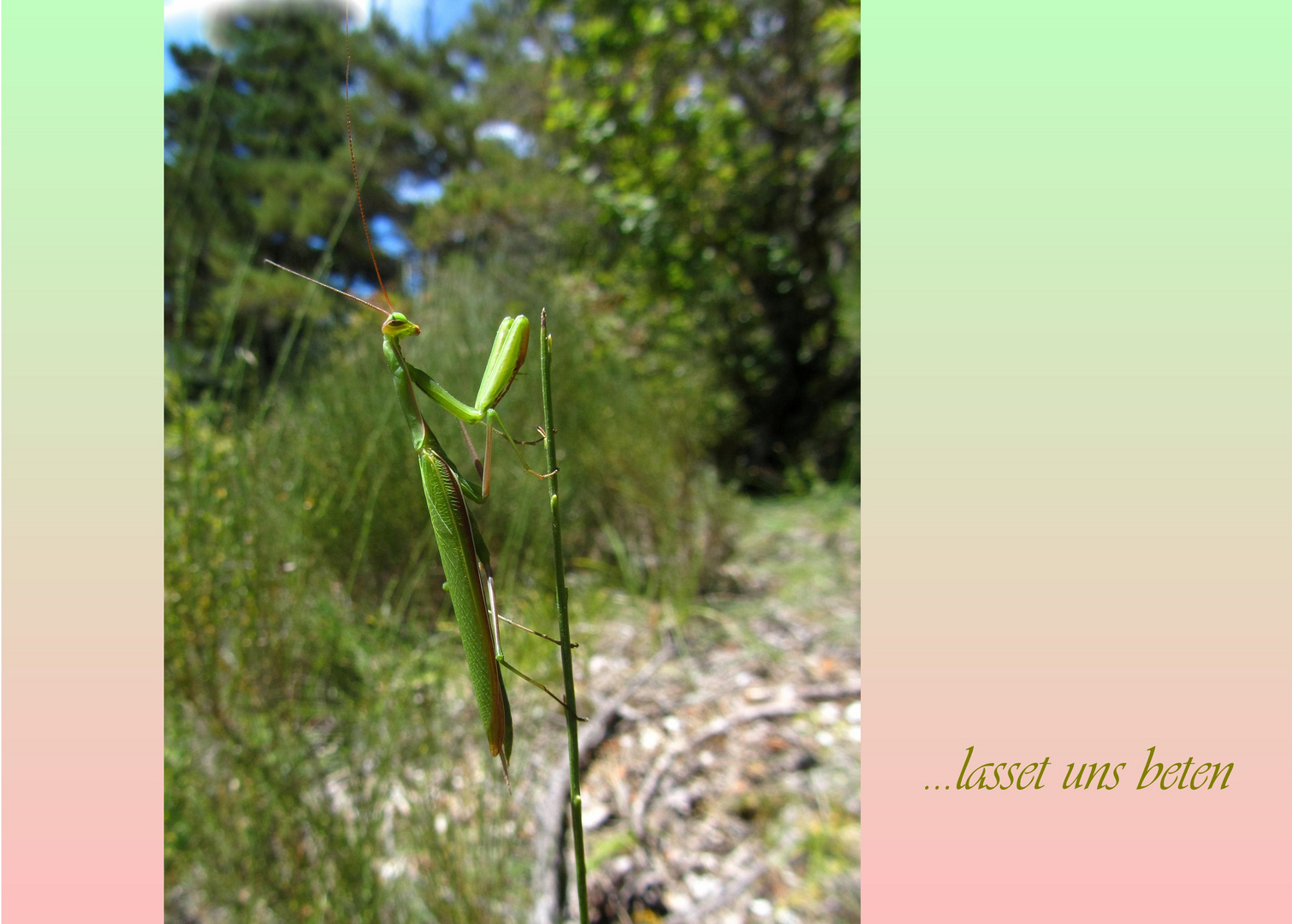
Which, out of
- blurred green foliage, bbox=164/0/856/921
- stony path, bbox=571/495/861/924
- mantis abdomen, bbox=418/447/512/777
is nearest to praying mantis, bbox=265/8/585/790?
mantis abdomen, bbox=418/447/512/777

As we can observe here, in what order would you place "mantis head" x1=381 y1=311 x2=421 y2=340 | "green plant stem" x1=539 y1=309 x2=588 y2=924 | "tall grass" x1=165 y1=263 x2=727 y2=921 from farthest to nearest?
1. "tall grass" x1=165 y1=263 x2=727 y2=921
2. "mantis head" x1=381 y1=311 x2=421 y2=340
3. "green plant stem" x1=539 y1=309 x2=588 y2=924

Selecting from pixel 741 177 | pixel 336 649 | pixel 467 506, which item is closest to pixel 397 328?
pixel 467 506

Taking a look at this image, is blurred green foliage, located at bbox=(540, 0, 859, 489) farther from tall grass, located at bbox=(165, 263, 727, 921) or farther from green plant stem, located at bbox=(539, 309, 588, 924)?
green plant stem, located at bbox=(539, 309, 588, 924)

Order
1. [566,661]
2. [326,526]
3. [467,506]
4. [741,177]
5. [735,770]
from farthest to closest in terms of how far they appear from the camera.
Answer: [741,177] → [735,770] → [326,526] → [467,506] → [566,661]

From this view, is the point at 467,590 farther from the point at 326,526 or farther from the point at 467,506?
the point at 326,526

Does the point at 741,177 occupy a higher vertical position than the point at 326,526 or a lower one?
higher

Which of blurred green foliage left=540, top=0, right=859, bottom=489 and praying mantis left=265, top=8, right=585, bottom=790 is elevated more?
blurred green foliage left=540, top=0, right=859, bottom=489

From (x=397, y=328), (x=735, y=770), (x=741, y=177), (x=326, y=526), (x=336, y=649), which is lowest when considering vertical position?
(x=735, y=770)

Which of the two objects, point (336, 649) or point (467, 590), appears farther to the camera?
point (336, 649)

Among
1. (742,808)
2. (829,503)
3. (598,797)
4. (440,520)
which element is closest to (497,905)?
(598,797)
